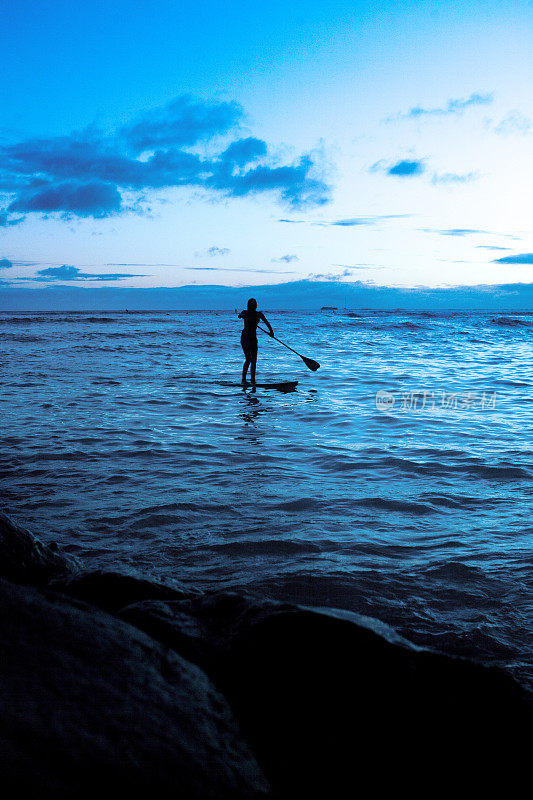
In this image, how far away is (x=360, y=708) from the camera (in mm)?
2000

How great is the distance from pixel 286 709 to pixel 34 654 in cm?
91

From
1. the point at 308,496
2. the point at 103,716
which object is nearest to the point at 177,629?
the point at 103,716

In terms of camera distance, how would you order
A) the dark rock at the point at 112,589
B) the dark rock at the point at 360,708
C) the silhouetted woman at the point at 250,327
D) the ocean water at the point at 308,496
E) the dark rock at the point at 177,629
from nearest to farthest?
the dark rock at the point at 360,708 → the dark rock at the point at 177,629 → the dark rock at the point at 112,589 → the ocean water at the point at 308,496 → the silhouetted woman at the point at 250,327

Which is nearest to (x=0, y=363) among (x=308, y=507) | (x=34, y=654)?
(x=308, y=507)

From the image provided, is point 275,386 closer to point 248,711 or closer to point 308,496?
point 308,496

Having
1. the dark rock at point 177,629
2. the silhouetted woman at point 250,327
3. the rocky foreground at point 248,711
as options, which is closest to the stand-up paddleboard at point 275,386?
the silhouetted woman at point 250,327

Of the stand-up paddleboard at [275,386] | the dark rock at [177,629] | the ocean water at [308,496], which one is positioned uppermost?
the stand-up paddleboard at [275,386]

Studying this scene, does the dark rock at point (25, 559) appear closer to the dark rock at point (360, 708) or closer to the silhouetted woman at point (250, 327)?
the dark rock at point (360, 708)

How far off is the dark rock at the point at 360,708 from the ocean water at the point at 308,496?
3.96 ft

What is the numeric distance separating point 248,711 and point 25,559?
1814mm

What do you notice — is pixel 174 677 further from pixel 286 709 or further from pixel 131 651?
pixel 286 709

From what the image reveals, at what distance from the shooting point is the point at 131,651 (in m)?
1.99

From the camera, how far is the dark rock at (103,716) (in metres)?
1.51

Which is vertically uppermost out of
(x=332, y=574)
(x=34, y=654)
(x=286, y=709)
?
(x=34, y=654)
